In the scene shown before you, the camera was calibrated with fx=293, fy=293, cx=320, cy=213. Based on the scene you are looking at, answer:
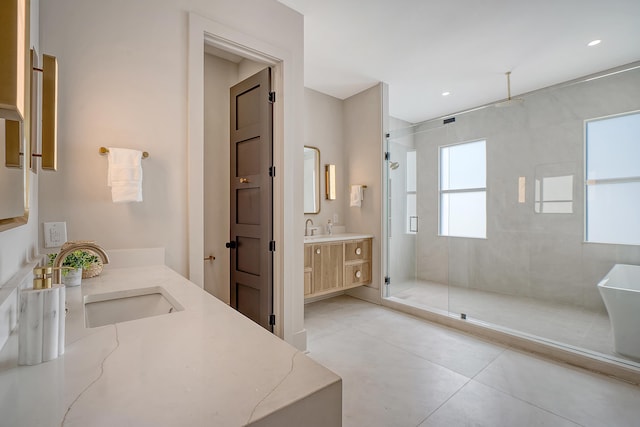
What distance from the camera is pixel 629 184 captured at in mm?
2398

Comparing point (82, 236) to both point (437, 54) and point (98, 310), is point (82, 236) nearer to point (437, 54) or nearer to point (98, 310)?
point (98, 310)

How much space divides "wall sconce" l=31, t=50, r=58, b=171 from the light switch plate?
58cm

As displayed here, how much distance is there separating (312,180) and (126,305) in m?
2.90

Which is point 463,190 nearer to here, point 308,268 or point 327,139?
point 327,139

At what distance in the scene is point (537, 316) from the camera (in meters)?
2.77

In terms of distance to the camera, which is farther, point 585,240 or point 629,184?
point 585,240

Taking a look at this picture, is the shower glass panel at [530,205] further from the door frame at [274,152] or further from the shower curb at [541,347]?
the door frame at [274,152]

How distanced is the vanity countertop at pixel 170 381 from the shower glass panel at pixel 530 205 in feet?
9.29

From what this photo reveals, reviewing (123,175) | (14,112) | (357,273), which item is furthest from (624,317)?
(123,175)

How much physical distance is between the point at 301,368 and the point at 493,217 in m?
3.26

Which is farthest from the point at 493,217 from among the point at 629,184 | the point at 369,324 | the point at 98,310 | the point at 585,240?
the point at 98,310

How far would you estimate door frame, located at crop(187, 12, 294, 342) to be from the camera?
183 centimetres

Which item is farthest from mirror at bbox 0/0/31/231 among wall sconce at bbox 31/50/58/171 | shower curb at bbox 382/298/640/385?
shower curb at bbox 382/298/640/385

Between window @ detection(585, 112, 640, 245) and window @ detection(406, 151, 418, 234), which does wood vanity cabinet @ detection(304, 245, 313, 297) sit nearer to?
window @ detection(406, 151, 418, 234)
